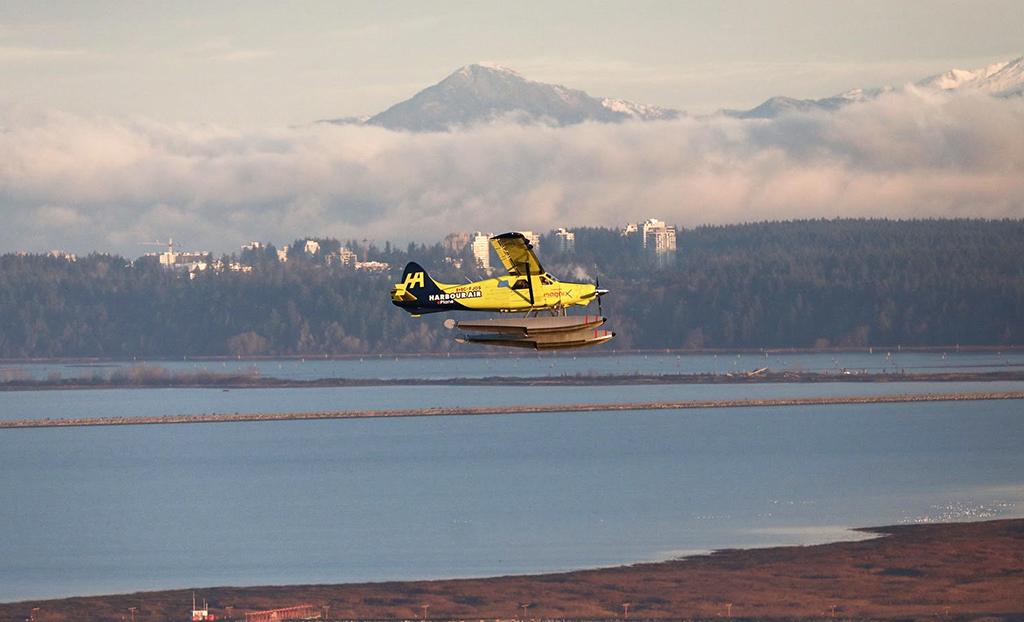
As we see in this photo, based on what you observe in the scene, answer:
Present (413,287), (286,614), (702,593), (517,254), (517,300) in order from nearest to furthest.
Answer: (517,254)
(517,300)
(413,287)
(286,614)
(702,593)

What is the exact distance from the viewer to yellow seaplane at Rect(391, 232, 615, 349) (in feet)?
196

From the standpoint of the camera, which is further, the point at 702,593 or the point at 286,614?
the point at 702,593

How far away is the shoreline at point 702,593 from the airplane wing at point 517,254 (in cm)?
5033

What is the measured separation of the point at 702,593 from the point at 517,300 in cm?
5928

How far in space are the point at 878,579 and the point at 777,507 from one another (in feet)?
169

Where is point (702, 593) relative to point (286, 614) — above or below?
below

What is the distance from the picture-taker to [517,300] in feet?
206

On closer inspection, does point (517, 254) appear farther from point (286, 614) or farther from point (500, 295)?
point (286, 614)

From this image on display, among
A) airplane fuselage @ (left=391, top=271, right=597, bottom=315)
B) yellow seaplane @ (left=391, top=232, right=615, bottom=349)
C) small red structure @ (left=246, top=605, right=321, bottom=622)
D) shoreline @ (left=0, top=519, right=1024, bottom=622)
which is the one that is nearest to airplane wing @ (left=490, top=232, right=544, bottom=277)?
yellow seaplane @ (left=391, top=232, right=615, bottom=349)

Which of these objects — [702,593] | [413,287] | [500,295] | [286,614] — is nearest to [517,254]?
[500,295]

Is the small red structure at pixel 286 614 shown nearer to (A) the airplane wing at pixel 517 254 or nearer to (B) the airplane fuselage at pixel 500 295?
(B) the airplane fuselage at pixel 500 295

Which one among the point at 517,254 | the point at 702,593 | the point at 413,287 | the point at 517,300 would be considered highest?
the point at 517,254

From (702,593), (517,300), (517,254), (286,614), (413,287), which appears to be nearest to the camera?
(517,254)

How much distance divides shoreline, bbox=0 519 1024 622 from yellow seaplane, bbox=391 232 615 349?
48567 mm
